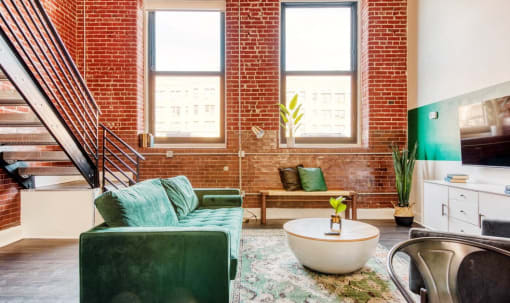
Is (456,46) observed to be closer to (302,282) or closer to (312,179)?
(312,179)

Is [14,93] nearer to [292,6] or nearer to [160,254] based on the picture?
[160,254]

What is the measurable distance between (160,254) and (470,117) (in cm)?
356

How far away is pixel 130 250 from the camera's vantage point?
171 centimetres

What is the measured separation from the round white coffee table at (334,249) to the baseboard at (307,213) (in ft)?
7.46

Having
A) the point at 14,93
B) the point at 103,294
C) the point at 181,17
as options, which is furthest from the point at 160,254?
the point at 181,17

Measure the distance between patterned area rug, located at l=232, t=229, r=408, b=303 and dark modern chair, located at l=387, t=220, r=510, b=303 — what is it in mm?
1247

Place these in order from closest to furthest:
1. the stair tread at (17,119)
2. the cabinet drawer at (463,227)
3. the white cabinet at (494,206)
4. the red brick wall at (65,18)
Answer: the white cabinet at (494,206)
the cabinet drawer at (463,227)
the stair tread at (17,119)
the red brick wall at (65,18)

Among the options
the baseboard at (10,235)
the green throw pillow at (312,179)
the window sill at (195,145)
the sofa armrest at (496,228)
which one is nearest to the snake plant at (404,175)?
the green throw pillow at (312,179)

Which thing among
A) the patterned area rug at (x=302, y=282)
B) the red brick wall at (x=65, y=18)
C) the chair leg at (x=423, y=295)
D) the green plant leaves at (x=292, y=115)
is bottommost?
the patterned area rug at (x=302, y=282)

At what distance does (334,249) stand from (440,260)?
143 cm

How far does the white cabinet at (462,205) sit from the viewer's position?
8.62 feet

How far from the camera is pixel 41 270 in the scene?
8.91ft

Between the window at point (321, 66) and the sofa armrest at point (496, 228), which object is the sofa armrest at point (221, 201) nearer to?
the window at point (321, 66)

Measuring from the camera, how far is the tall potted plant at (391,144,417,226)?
437 centimetres
